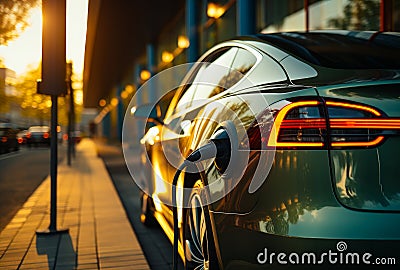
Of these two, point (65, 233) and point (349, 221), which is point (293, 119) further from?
point (65, 233)

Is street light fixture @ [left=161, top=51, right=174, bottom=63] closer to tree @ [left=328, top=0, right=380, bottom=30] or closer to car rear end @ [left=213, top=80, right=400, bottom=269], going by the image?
tree @ [left=328, top=0, right=380, bottom=30]

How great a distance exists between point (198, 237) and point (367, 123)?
4.37ft

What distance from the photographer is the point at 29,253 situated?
510 centimetres

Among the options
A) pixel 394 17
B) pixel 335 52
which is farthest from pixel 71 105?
pixel 335 52

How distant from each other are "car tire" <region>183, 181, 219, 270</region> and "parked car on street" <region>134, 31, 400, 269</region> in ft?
0.05

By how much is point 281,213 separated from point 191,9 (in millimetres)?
16276

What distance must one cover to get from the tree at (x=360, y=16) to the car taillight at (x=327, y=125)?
6.44 metres

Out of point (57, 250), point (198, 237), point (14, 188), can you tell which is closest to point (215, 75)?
point (198, 237)

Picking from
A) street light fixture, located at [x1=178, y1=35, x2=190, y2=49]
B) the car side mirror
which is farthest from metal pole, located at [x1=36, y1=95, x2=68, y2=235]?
A: street light fixture, located at [x1=178, y1=35, x2=190, y2=49]

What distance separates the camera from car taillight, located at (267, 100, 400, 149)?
2.39 m

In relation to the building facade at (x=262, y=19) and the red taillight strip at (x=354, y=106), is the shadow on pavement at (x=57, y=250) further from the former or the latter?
the red taillight strip at (x=354, y=106)

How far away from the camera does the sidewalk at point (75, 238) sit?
4.75 meters

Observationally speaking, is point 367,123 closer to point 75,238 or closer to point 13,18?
point 75,238

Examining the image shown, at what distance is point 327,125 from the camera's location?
2.44 meters
